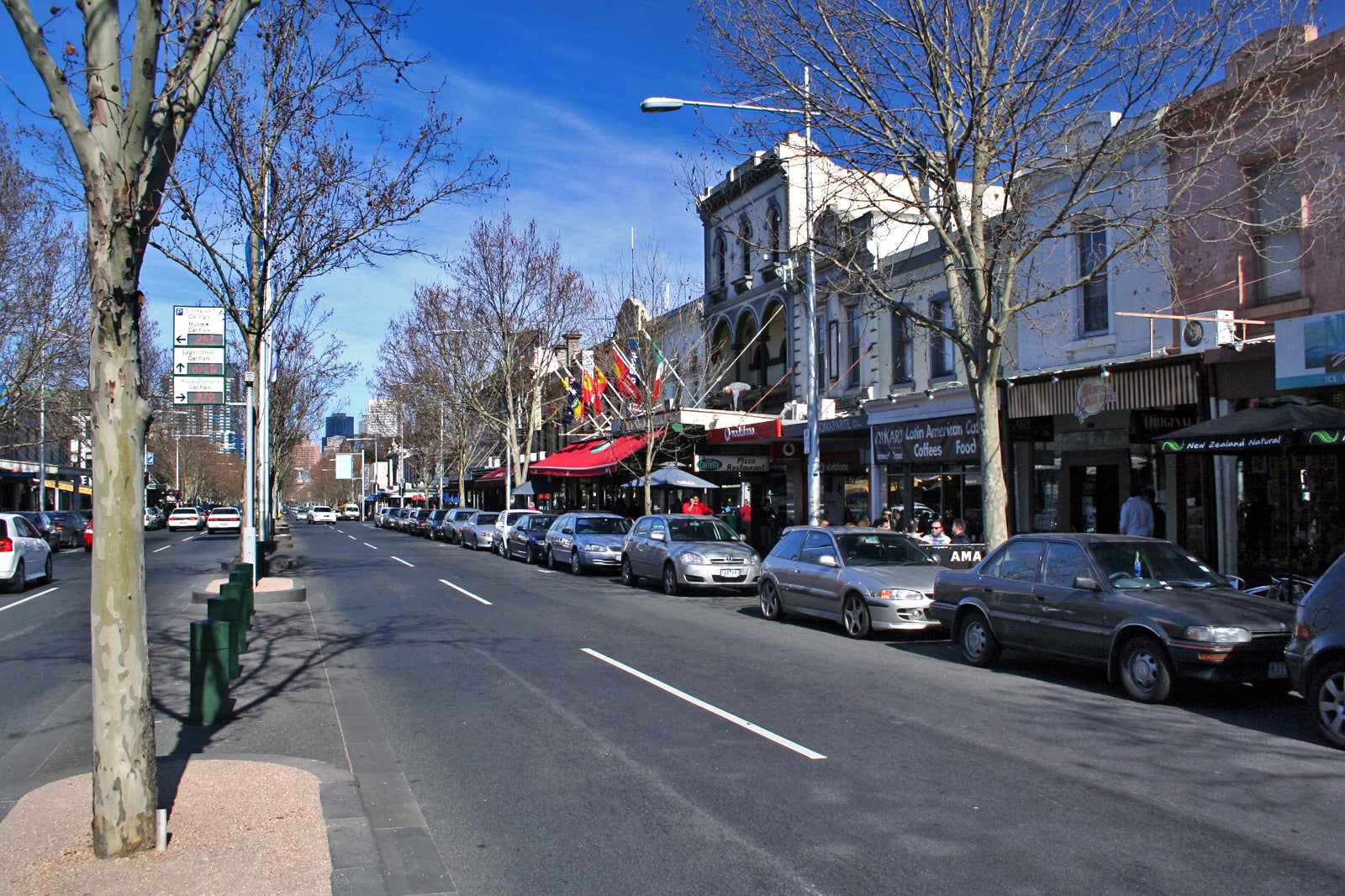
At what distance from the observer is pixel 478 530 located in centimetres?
3778

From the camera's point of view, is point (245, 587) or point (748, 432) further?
point (748, 432)

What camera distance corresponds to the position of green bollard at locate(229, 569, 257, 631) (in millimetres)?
12320

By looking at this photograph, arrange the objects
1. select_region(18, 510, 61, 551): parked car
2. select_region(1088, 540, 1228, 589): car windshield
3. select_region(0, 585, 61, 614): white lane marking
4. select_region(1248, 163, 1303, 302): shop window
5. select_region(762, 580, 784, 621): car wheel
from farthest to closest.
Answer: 1. select_region(18, 510, 61, 551): parked car
2. select_region(0, 585, 61, 614): white lane marking
3. select_region(762, 580, 784, 621): car wheel
4. select_region(1248, 163, 1303, 302): shop window
5. select_region(1088, 540, 1228, 589): car windshield

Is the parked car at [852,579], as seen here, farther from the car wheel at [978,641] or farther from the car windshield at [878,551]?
the car wheel at [978,641]

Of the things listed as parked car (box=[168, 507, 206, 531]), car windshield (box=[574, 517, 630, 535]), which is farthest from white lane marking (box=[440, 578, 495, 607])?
parked car (box=[168, 507, 206, 531])

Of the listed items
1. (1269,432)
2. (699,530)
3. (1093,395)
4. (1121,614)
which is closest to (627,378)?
(699,530)

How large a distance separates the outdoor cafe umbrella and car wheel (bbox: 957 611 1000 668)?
3.65 m

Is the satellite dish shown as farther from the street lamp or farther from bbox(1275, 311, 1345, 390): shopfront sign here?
bbox(1275, 311, 1345, 390): shopfront sign

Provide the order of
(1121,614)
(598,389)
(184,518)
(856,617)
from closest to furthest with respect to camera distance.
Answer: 1. (1121,614)
2. (856,617)
3. (598,389)
4. (184,518)

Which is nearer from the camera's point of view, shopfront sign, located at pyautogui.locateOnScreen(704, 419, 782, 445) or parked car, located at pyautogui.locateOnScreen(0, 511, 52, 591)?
parked car, located at pyautogui.locateOnScreen(0, 511, 52, 591)

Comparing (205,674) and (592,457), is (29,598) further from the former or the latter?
(592,457)

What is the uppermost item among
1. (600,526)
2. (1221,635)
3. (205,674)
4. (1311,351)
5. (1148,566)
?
(1311,351)

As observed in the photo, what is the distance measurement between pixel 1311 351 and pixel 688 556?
1040cm

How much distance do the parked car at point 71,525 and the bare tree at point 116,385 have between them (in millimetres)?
37906
